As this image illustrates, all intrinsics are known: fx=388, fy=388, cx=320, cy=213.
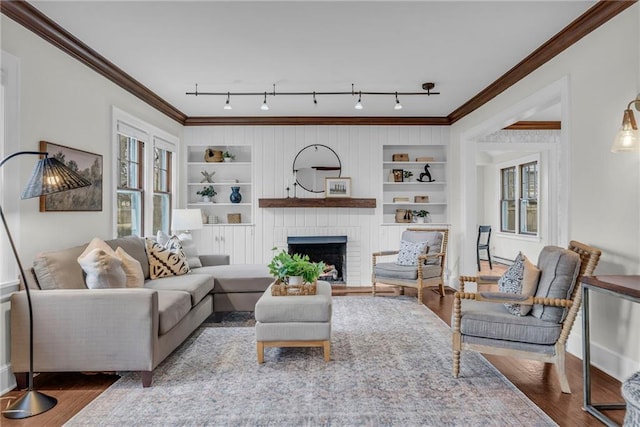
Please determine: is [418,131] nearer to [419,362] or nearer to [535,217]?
[535,217]

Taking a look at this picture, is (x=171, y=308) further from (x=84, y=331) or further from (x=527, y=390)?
(x=527, y=390)

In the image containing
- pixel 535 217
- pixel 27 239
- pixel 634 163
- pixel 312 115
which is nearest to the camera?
pixel 634 163

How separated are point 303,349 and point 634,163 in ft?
9.23

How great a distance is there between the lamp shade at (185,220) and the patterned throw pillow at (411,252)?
9.21ft

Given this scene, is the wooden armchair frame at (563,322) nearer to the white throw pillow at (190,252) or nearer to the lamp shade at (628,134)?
the lamp shade at (628,134)

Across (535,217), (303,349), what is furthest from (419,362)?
(535,217)

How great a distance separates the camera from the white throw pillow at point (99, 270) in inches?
111

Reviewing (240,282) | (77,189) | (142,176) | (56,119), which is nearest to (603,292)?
(240,282)

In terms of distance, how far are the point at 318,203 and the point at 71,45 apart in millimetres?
3692

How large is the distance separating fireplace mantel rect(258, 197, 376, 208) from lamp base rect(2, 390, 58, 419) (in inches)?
155

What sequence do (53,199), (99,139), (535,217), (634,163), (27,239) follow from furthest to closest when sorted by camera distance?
(535,217) < (99,139) < (53,199) < (27,239) < (634,163)

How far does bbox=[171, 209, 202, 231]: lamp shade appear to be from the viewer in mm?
5031

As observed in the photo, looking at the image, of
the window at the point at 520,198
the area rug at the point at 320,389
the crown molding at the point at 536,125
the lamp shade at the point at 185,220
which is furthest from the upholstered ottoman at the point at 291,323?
the window at the point at 520,198

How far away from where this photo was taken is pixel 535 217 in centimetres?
779
